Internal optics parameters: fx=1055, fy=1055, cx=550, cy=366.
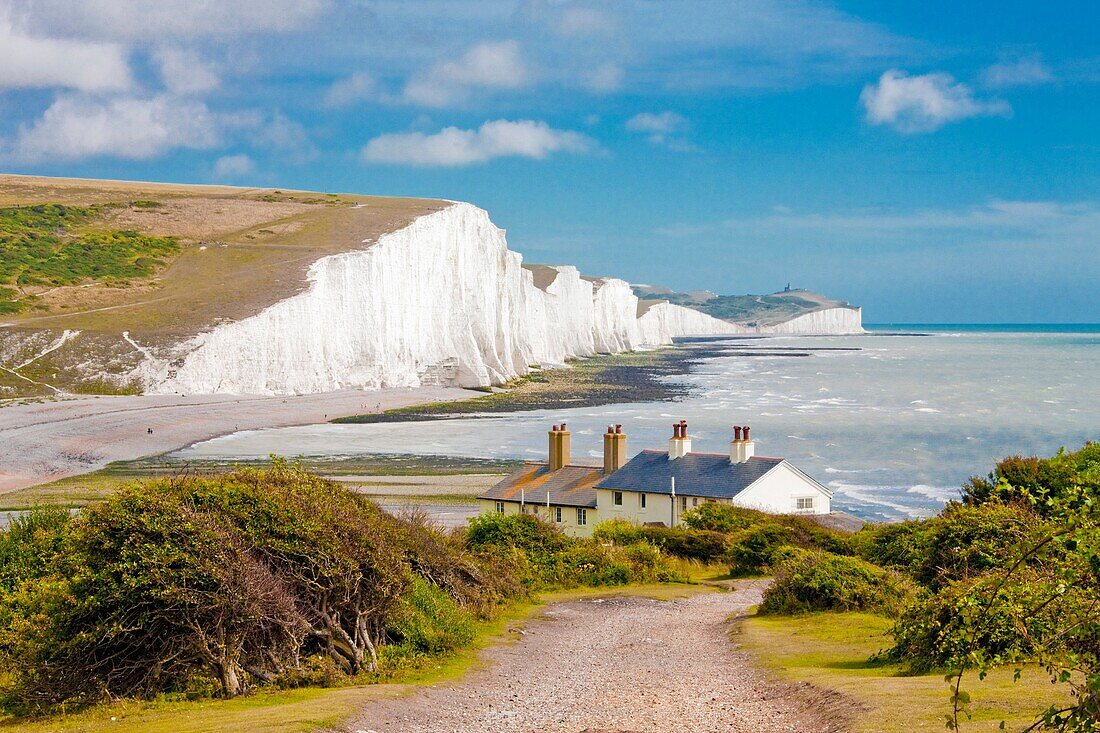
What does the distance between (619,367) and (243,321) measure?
265 feet

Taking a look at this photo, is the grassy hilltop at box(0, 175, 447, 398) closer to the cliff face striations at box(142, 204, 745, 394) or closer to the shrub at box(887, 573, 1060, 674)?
the cliff face striations at box(142, 204, 745, 394)

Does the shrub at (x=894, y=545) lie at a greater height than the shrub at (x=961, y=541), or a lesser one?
lesser

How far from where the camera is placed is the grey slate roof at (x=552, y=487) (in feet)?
116

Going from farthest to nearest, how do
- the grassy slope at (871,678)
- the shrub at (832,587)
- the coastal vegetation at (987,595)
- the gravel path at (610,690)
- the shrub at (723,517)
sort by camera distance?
the shrub at (723,517), the shrub at (832,587), the gravel path at (610,690), the grassy slope at (871,678), the coastal vegetation at (987,595)

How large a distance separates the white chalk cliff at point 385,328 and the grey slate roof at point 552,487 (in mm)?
52198

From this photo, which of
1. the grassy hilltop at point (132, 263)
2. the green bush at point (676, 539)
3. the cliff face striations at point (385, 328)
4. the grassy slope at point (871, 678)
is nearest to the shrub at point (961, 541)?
the grassy slope at point (871, 678)

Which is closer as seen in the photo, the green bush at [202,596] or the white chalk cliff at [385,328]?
the green bush at [202,596]

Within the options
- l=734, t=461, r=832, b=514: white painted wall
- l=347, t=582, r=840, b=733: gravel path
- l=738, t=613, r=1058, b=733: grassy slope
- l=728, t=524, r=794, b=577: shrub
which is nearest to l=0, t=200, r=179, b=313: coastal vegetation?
l=734, t=461, r=832, b=514: white painted wall

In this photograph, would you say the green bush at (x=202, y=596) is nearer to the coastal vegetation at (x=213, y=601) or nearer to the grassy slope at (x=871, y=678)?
the coastal vegetation at (x=213, y=601)

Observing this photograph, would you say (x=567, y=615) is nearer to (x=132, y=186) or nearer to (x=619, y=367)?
(x=619, y=367)

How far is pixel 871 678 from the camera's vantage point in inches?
550

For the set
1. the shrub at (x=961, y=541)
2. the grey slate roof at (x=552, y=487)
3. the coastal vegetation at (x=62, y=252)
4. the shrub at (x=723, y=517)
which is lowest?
the shrub at (x=723, y=517)

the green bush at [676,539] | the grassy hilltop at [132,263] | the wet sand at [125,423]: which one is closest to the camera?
the green bush at [676,539]

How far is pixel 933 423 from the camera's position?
74562 millimetres
